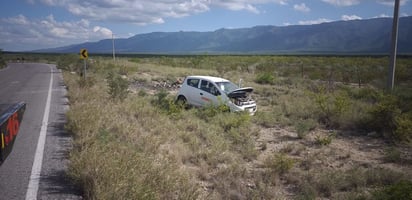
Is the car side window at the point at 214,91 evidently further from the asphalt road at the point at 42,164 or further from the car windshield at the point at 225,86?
the asphalt road at the point at 42,164

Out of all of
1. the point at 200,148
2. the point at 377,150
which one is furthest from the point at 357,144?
the point at 200,148

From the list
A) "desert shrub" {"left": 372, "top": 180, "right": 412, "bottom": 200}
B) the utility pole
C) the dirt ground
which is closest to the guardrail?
the dirt ground

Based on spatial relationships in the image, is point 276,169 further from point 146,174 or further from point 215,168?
point 146,174

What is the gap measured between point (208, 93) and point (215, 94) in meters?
0.39

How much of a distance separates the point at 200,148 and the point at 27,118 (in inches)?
226

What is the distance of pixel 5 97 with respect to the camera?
14.8 m

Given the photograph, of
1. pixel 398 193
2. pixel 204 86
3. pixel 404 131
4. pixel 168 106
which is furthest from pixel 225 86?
pixel 398 193

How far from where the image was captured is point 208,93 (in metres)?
13.8

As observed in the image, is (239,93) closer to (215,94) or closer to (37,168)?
(215,94)

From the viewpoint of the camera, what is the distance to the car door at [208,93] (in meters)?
13.5

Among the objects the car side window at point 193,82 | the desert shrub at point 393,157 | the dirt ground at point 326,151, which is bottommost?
the dirt ground at point 326,151

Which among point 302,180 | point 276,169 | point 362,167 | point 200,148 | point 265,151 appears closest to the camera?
point 302,180

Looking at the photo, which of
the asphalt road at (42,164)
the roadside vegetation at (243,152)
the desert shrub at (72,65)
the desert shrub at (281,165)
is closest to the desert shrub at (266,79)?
the roadside vegetation at (243,152)

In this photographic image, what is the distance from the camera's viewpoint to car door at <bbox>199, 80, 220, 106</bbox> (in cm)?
1351
